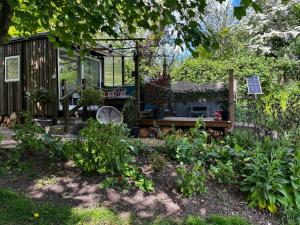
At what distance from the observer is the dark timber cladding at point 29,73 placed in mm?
10383

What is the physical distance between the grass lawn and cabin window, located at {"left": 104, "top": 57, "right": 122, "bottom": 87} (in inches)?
393

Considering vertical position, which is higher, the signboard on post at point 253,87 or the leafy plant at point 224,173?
the signboard on post at point 253,87

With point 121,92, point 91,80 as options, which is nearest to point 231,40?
point 91,80

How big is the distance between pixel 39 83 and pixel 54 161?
6.44 m

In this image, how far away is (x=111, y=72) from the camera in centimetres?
1349

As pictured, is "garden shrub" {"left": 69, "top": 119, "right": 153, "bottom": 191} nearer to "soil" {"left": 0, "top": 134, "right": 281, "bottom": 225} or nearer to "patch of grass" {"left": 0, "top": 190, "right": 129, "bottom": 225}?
"soil" {"left": 0, "top": 134, "right": 281, "bottom": 225}

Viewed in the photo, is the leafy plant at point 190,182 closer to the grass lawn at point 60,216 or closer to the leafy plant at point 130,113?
the grass lawn at point 60,216

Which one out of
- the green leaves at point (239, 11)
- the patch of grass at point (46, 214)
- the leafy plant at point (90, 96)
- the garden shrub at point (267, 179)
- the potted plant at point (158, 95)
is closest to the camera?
the green leaves at point (239, 11)

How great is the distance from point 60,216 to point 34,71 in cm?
812

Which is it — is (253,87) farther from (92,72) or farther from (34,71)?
(34,71)

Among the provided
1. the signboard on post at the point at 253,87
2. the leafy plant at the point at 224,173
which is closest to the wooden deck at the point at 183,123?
the signboard on post at the point at 253,87

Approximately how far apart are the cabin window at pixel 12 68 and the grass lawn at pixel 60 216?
826 cm

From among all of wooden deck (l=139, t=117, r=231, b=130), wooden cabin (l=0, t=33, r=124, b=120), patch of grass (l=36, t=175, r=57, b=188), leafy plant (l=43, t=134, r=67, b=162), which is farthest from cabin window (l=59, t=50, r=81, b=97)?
patch of grass (l=36, t=175, r=57, b=188)

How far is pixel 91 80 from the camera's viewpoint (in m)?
12.9
